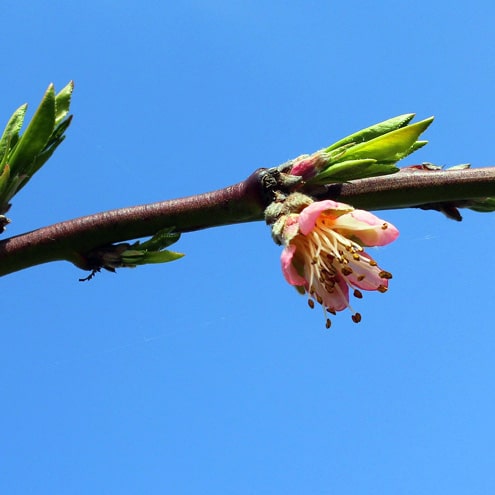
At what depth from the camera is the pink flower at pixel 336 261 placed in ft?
4.46

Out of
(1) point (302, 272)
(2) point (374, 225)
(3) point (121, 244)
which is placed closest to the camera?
(2) point (374, 225)

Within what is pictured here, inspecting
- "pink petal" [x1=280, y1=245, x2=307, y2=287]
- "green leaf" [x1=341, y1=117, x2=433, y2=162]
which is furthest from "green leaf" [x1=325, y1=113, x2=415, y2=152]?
"pink petal" [x1=280, y1=245, x2=307, y2=287]

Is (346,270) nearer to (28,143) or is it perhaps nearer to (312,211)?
(312,211)

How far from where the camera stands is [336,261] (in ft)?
4.76

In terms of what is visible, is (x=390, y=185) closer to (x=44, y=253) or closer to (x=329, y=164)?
(x=329, y=164)

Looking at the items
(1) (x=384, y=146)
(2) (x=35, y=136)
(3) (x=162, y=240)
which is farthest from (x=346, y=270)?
(2) (x=35, y=136)

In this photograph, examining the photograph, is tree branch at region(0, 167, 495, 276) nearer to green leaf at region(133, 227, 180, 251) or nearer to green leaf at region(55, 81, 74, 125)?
green leaf at region(133, 227, 180, 251)

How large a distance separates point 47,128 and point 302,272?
67 centimetres

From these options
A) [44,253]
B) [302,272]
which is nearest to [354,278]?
[302,272]

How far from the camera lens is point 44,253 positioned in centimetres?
132

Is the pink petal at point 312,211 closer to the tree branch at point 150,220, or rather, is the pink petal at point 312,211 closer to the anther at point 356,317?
the tree branch at point 150,220

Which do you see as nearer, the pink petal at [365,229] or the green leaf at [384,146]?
the pink petal at [365,229]

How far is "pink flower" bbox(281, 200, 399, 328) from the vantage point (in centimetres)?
136

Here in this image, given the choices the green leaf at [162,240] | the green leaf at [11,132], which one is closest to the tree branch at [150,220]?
the green leaf at [162,240]
